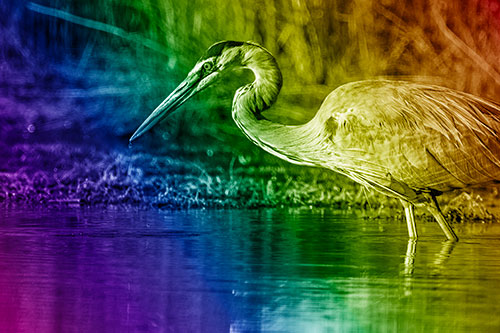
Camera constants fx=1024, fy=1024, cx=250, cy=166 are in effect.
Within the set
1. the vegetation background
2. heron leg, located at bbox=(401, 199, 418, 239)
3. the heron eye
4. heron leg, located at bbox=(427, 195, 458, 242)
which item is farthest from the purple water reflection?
the vegetation background

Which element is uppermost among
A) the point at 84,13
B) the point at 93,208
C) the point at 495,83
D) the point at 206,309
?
the point at 84,13

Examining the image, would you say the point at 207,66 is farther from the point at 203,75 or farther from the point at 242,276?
the point at 242,276

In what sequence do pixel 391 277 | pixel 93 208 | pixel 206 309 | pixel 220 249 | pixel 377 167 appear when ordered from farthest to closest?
pixel 93 208, pixel 377 167, pixel 220 249, pixel 391 277, pixel 206 309

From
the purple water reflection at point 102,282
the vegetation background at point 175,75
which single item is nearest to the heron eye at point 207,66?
the purple water reflection at point 102,282

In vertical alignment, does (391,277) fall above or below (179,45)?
below

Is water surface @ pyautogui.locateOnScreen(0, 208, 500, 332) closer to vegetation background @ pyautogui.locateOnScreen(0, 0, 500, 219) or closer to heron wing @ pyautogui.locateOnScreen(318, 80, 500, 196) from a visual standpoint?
heron wing @ pyautogui.locateOnScreen(318, 80, 500, 196)

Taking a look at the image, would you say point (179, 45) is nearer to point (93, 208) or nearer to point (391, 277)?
point (93, 208)

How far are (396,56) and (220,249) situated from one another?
14.1 ft

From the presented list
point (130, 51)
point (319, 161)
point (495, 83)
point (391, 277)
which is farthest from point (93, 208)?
point (391, 277)

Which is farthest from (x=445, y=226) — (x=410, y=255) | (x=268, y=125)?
(x=268, y=125)

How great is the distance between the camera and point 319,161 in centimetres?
707

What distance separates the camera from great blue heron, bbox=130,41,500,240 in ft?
22.5

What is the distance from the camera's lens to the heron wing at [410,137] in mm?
6848

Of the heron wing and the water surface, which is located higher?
the heron wing
